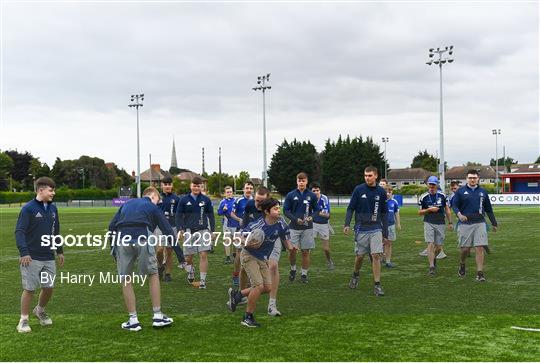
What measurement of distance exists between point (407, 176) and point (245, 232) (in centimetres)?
13019

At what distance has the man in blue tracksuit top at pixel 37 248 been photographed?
6.24m

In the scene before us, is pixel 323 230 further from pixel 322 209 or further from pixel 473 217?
pixel 473 217

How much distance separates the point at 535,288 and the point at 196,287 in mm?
5926

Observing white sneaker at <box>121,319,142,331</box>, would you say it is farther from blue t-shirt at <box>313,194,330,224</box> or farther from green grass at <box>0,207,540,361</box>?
blue t-shirt at <box>313,194,330,224</box>

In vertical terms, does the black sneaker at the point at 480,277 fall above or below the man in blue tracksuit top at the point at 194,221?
below

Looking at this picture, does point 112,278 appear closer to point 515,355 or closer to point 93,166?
point 515,355

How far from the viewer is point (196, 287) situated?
933 cm

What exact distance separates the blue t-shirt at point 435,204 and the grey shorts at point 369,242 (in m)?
2.65

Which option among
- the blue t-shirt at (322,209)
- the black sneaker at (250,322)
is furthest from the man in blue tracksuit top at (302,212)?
the black sneaker at (250,322)

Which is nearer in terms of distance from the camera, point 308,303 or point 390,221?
point 308,303

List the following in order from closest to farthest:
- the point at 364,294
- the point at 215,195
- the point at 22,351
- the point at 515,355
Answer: the point at 515,355, the point at 22,351, the point at 364,294, the point at 215,195

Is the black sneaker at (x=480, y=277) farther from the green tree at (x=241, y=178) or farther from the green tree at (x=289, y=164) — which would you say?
the green tree at (x=241, y=178)

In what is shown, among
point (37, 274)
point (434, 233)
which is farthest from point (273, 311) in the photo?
point (434, 233)

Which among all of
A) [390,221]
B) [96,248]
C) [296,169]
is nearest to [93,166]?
[296,169]
